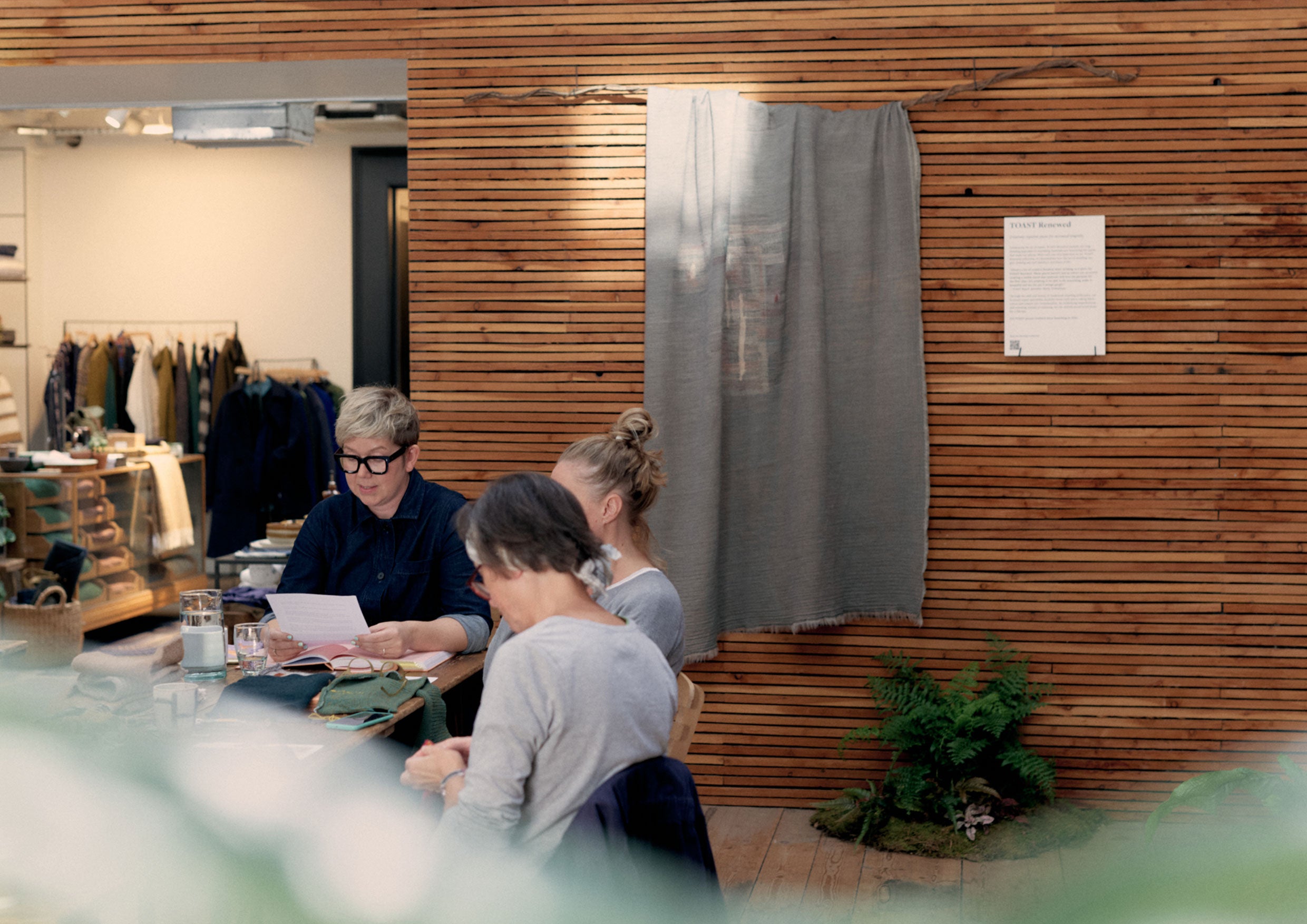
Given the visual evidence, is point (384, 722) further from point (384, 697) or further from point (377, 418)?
point (377, 418)

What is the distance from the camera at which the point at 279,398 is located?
791 cm

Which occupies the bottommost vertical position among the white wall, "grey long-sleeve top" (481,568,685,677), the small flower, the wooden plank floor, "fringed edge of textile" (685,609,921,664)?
the wooden plank floor

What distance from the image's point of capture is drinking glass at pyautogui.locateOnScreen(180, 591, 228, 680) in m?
2.77

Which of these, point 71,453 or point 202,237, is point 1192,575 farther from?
point 202,237

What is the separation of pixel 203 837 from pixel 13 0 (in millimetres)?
5494

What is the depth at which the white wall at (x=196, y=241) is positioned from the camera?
8.70 meters

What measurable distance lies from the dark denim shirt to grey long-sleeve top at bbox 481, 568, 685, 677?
67 centimetres

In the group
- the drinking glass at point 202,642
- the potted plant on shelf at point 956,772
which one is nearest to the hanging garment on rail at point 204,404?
the potted plant on shelf at point 956,772

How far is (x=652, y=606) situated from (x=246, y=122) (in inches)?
137

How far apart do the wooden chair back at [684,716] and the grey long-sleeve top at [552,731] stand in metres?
0.75

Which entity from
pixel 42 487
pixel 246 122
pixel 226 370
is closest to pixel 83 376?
pixel 226 370

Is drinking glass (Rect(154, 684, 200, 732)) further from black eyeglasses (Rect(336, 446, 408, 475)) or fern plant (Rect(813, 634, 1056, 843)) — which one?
fern plant (Rect(813, 634, 1056, 843))

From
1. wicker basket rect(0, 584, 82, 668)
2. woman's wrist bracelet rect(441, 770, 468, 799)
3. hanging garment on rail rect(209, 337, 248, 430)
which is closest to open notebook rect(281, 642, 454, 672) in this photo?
woman's wrist bracelet rect(441, 770, 468, 799)

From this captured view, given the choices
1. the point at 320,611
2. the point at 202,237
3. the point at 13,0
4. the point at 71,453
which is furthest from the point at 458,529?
the point at 202,237
